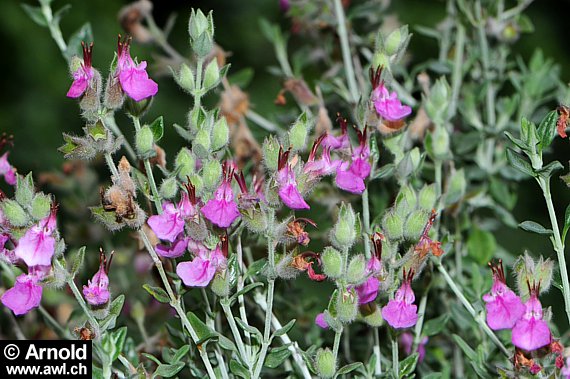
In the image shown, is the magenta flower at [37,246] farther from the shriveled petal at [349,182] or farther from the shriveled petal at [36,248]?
the shriveled petal at [349,182]

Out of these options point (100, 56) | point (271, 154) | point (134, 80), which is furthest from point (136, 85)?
point (100, 56)

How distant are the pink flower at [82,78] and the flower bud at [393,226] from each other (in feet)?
0.90

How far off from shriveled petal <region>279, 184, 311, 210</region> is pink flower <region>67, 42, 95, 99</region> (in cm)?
19

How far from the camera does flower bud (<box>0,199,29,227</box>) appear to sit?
25.0 inches

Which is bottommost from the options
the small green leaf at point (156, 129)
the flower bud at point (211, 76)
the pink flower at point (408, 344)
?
the pink flower at point (408, 344)

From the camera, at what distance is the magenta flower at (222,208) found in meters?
0.64

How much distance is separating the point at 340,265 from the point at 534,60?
0.60 metres

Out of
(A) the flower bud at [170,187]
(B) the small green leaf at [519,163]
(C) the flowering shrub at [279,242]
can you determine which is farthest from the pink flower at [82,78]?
(B) the small green leaf at [519,163]

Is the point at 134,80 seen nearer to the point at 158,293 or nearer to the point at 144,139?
the point at 144,139

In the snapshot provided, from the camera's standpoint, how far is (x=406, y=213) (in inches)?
28.2

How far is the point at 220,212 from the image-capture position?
65 centimetres

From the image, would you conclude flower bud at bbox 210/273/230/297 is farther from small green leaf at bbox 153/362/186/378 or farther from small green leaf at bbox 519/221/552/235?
small green leaf at bbox 519/221/552/235

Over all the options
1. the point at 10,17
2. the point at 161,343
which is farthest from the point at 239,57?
the point at 161,343

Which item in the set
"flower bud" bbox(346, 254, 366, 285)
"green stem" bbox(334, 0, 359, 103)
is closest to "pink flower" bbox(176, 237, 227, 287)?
"flower bud" bbox(346, 254, 366, 285)
